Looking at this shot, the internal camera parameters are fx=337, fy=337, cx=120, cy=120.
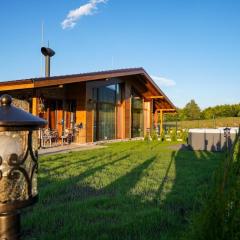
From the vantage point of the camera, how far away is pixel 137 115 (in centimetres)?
2347

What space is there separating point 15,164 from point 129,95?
798 inches

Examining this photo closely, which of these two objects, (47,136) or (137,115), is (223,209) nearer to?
(47,136)

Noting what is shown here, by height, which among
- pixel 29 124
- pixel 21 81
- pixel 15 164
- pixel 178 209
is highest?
pixel 21 81

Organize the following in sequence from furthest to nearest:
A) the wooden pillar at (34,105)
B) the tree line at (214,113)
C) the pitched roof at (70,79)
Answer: the tree line at (214,113)
the wooden pillar at (34,105)
the pitched roof at (70,79)

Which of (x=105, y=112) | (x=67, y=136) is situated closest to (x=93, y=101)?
(x=105, y=112)

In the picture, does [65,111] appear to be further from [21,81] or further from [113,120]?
[21,81]

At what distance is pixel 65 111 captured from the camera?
54.5ft

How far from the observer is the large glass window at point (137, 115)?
2273cm

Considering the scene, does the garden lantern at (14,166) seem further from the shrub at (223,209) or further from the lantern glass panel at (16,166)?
the shrub at (223,209)

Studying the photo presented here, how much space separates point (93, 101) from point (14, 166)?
16.1 meters

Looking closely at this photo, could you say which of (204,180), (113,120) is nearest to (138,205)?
(204,180)

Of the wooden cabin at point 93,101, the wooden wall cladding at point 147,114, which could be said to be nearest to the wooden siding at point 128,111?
the wooden cabin at point 93,101

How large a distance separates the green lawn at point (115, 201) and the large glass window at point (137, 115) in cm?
1404

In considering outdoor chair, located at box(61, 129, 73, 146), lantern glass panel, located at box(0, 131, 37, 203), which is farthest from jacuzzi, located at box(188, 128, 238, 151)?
lantern glass panel, located at box(0, 131, 37, 203)
